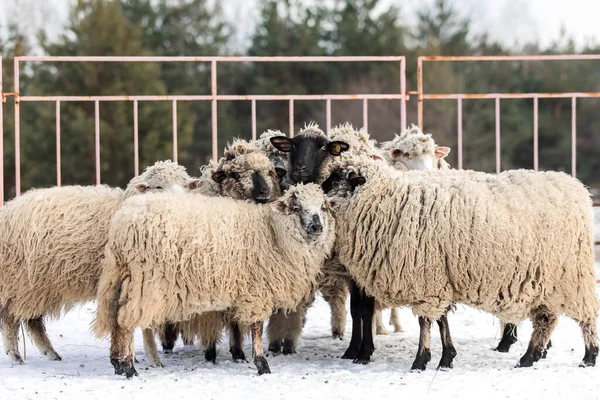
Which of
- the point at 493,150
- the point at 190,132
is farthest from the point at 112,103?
the point at 493,150

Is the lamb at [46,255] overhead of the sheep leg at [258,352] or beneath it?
overhead

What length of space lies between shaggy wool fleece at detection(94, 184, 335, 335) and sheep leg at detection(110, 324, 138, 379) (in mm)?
84

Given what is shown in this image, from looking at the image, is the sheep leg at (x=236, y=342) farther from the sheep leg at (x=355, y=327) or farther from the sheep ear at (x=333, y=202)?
the sheep ear at (x=333, y=202)

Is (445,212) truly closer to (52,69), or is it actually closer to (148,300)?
(148,300)

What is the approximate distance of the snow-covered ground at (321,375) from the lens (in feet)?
18.1

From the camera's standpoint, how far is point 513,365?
6531mm

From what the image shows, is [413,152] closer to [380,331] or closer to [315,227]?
[380,331]

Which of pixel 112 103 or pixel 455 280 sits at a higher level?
pixel 112 103

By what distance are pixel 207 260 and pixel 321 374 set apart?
1.11m

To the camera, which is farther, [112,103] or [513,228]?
[112,103]

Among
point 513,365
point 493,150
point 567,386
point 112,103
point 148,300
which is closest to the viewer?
point 567,386

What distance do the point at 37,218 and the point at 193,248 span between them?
131 centimetres

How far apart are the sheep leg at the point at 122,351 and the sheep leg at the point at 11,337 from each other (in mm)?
1000

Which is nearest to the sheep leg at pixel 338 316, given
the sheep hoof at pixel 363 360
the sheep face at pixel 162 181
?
the sheep hoof at pixel 363 360
